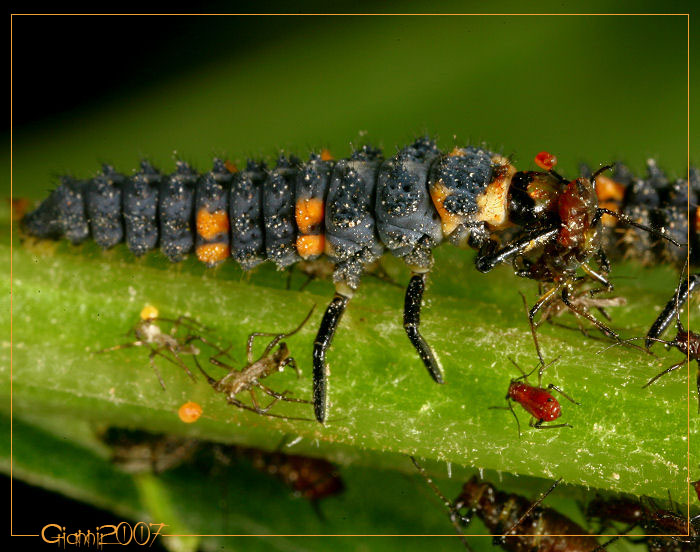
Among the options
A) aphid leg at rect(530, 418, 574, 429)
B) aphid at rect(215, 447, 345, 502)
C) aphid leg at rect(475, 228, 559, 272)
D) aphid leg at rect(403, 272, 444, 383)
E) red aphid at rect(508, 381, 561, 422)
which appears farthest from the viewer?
aphid at rect(215, 447, 345, 502)

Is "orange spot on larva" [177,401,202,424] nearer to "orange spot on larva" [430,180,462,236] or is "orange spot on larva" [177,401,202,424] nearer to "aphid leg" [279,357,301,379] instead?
"aphid leg" [279,357,301,379]

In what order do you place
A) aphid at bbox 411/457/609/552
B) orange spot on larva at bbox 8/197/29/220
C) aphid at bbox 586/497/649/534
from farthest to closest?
orange spot on larva at bbox 8/197/29/220 → aphid at bbox 411/457/609/552 → aphid at bbox 586/497/649/534

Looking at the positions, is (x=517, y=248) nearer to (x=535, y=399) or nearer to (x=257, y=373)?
(x=535, y=399)

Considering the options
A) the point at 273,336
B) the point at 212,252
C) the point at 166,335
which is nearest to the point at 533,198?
the point at 273,336

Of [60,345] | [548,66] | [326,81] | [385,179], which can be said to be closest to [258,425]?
[60,345]

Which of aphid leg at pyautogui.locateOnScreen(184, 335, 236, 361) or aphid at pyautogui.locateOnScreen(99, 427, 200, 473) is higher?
aphid leg at pyautogui.locateOnScreen(184, 335, 236, 361)

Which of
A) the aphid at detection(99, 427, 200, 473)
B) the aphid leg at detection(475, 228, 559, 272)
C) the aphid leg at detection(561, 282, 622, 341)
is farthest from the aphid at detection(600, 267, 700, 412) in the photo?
the aphid at detection(99, 427, 200, 473)

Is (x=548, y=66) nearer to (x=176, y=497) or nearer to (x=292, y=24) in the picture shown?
(x=292, y=24)
